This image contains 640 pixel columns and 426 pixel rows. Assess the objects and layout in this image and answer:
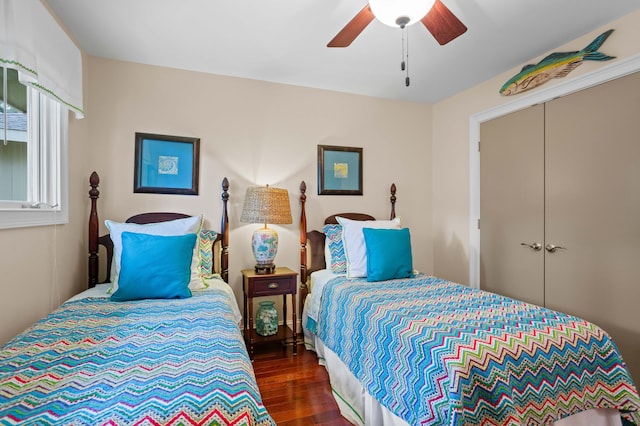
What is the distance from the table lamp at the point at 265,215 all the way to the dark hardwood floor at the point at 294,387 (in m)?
0.71

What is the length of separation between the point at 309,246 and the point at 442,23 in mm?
2128

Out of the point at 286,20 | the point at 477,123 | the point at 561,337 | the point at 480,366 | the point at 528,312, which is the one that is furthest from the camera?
the point at 477,123

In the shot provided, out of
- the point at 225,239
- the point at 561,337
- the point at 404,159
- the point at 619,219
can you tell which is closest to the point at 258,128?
the point at 225,239

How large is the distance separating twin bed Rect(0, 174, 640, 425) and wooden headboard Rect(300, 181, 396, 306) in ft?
1.74

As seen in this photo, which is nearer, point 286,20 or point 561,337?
point 561,337

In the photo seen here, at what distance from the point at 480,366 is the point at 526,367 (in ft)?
0.76

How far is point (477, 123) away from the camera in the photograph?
3123mm

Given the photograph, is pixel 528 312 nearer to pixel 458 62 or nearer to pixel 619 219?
pixel 619 219

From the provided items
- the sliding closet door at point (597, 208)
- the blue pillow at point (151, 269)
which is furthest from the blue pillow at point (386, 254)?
the blue pillow at point (151, 269)

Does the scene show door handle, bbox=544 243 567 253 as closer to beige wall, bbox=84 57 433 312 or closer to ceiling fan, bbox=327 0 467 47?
beige wall, bbox=84 57 433 312

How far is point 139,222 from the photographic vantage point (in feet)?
8.39

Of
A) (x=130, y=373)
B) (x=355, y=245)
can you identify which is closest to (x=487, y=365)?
(x=130, y=373)

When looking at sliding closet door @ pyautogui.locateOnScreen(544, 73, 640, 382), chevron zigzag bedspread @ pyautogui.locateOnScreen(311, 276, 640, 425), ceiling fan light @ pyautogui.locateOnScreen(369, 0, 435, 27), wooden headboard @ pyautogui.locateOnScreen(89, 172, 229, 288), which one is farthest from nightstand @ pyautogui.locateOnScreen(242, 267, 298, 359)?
sliding closet door @ pyautogui.locateOnScreen(544, 73, 640, 382)

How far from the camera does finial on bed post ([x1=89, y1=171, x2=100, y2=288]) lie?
7.76 feet
